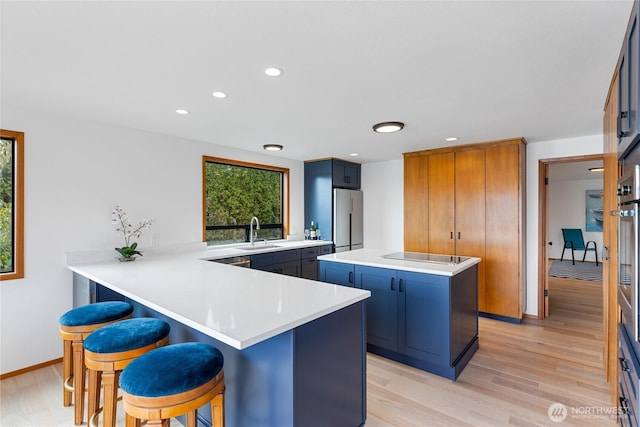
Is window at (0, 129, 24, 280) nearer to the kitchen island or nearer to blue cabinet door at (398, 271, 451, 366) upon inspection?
the kitchen island

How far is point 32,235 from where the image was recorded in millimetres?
2703

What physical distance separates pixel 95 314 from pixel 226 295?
0.93 meters

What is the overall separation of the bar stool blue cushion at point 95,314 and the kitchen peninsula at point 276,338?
0.52ft

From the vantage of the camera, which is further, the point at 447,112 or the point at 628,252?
the point at 447,112

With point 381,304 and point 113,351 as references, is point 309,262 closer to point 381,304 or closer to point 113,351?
point 381,304

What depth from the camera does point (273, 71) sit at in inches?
78.0

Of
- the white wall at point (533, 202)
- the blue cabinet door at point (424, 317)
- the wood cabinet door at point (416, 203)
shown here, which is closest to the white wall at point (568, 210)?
the white wall at point (533, 202)

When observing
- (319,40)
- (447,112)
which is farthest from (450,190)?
(319,40)

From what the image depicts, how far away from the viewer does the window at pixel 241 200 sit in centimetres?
416

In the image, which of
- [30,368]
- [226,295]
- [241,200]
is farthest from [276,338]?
[241,200]

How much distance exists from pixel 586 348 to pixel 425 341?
5.86ft

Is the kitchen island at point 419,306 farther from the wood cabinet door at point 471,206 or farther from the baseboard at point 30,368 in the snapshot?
the baseboard at point 30,368

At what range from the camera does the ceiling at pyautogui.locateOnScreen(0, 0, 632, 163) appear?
1415 millimetres

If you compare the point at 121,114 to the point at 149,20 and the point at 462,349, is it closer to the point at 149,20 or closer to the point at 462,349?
the point at 149,20
